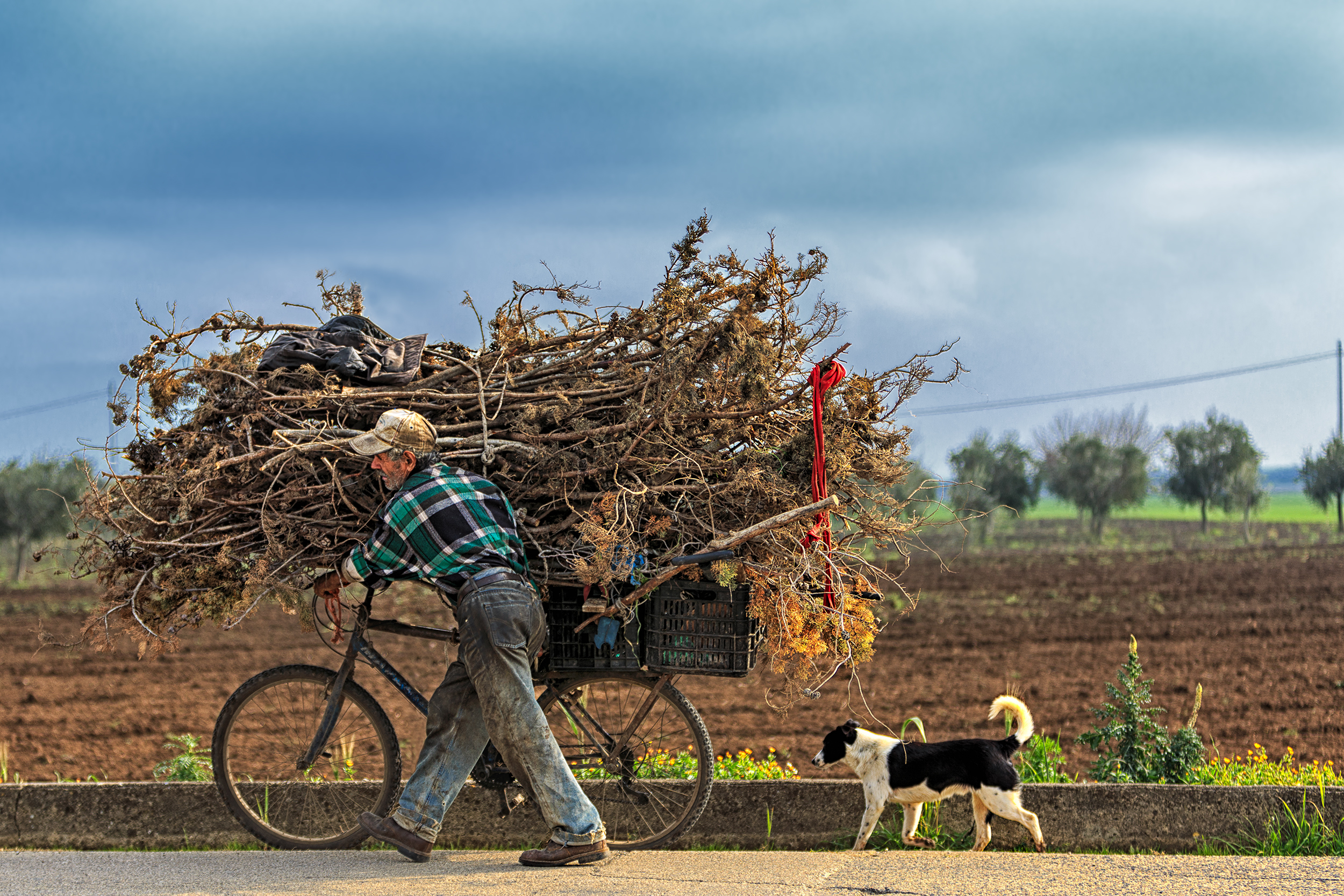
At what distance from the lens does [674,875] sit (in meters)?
4.80

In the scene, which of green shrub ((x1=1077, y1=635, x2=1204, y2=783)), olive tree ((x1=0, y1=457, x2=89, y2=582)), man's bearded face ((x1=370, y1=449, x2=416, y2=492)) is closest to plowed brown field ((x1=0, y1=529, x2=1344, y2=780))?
green shrub ((x1=1077, y1=635, x2=1204, y2=783))

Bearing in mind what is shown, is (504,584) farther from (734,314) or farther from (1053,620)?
(1053,620)

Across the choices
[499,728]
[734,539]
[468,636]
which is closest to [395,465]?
[468,636]

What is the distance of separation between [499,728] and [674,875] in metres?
1.03

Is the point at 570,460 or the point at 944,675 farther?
the point at 944,675

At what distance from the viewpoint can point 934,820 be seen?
5.73 metres

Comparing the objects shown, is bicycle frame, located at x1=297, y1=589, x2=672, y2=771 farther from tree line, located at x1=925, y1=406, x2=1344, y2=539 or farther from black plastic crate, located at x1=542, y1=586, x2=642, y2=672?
tree line, located at x1=925, y1=406, x2=1344, y2=539

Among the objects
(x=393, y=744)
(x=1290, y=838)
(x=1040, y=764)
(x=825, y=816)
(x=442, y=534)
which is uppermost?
(x=442, y=534)

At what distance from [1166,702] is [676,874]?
30.7ft

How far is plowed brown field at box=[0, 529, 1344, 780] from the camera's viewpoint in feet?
33.4

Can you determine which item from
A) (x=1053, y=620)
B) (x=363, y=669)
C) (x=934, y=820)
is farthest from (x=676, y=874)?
(x=1053, y=620)

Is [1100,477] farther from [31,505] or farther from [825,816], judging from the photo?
[825,816]

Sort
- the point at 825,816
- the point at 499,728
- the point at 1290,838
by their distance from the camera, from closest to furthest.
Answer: the point at 499,728 < the point at 1290,838 < the point at 825,816

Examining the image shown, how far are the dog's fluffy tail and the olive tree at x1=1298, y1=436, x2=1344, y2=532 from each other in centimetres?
5317
